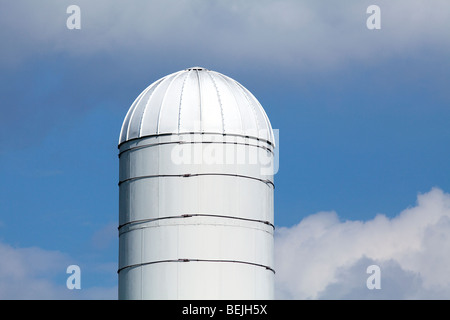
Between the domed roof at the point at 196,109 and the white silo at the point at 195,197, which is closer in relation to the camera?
the white silo at the point at 195,197

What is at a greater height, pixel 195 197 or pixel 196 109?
pixel 196 109

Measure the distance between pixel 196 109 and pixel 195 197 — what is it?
3619 millimetres

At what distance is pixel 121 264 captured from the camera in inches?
2125

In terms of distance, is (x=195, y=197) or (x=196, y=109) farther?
(x=196, y=109)

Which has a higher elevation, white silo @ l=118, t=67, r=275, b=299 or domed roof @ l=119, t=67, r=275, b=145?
domed roof @ l=119, t=67, r=275, b=145

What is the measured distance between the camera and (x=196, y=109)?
53719mm

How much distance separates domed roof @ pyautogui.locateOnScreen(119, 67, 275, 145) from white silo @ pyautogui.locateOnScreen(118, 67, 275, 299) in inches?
1.6

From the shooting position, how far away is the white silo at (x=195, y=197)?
5244 centimetres

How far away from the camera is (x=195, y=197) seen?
173 feet

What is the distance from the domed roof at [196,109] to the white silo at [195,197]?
1.6 inches

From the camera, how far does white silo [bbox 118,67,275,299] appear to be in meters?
52.4

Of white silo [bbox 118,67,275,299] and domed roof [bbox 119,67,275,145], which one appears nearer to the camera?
white silo [bbox 118,67,275,299]
